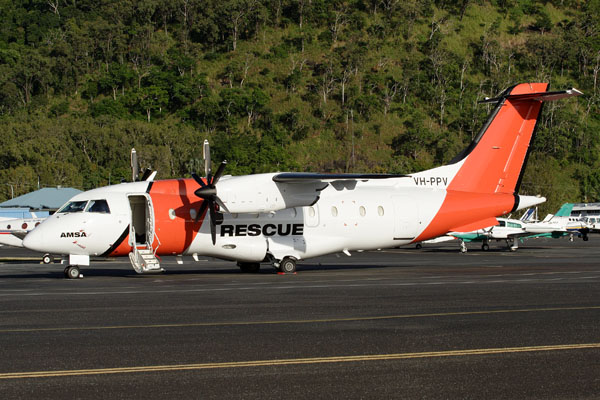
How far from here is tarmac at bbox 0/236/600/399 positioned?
349 inches

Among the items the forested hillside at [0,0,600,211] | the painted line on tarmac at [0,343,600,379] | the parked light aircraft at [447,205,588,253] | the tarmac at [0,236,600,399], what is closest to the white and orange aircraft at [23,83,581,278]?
the tarmac at [0,236,600,399]

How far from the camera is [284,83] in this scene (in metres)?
155

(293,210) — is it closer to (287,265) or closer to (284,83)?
(287,265)

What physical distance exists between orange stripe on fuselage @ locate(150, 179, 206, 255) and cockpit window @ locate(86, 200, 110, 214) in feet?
5.29

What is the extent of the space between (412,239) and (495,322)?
684 inches

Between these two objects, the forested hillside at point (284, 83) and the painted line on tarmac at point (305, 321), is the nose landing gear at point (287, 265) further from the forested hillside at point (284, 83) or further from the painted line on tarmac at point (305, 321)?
the forested hillside at point (284, 83)

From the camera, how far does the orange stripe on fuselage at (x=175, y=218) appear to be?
27.4 meters

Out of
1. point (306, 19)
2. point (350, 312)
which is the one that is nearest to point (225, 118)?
point (306, 19)

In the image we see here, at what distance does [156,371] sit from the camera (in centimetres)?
967

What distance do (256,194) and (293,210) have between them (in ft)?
8.18

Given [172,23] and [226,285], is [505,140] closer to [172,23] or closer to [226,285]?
[226,285]

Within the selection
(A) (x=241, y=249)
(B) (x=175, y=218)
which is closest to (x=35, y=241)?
(B) (x=175, y=218)

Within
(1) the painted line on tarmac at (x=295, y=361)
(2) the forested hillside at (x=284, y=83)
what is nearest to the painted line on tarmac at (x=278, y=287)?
(1) the painted line on tarmac at (x=295, y=361)

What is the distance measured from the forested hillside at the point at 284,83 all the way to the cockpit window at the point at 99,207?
268ft
